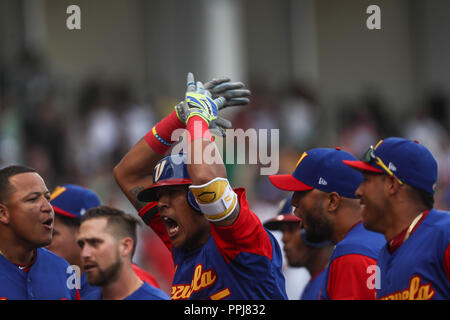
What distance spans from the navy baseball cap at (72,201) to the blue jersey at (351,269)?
7.51ft

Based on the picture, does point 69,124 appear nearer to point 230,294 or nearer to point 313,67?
point 313,67

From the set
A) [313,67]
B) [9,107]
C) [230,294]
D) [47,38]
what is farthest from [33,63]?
[230,294]

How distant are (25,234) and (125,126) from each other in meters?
9.24

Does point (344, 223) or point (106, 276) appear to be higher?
point (344, 223)

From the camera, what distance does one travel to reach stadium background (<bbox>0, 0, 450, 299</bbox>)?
525 inches

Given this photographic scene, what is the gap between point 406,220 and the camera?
462 centimetres

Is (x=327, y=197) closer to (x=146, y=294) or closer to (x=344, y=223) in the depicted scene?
(x=344, y=223)

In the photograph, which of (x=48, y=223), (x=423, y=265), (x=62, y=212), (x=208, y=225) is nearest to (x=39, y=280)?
(x=48, y=223)

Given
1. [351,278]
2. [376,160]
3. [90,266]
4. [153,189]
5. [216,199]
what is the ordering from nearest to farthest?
[216,199]
[376,160]
[351,278]
[153,189]
[90,266]

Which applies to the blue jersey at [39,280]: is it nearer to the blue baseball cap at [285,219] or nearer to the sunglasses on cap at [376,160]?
the blue baseball cap at [285,219]

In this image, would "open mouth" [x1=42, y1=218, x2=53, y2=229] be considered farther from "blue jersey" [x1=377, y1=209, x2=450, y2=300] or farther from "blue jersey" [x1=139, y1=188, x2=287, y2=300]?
"blue jersey" [x1=377, y1=209, x2=450, y2=300]

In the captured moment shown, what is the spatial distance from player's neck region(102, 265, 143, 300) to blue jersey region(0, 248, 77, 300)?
0.48 metres

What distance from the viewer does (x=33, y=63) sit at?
551 inches

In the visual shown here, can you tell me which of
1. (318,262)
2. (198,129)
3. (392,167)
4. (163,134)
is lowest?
(318,262)
